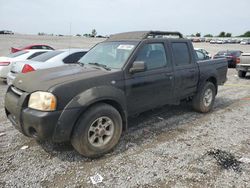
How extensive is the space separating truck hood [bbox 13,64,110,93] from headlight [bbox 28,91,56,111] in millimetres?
85

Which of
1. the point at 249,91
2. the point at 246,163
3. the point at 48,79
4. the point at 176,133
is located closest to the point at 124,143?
the point at 176,133

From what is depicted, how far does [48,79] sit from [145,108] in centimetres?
179

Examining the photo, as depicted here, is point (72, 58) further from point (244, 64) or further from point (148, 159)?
point (244, 64)

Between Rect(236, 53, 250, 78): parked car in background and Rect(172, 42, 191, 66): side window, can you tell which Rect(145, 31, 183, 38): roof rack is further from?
Rect(236, 53, 250, 78): parked car in background

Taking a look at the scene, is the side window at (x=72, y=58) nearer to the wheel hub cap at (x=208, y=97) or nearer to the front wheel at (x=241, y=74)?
the wheel hub cap at (x=208, y=97)

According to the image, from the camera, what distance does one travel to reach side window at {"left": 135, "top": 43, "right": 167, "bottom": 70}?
4.01 m

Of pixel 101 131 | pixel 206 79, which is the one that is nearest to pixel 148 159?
pixel 101 131

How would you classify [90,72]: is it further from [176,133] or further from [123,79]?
[176,133]

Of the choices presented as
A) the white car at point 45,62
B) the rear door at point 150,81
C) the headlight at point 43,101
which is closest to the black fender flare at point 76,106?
the headlight at point 43,101

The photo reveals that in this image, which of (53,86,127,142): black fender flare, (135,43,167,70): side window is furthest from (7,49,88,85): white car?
(53,86,127,142): black fender flare

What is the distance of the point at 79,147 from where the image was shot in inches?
126

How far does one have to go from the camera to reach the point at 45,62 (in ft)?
22.1

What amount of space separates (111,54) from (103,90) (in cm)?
104

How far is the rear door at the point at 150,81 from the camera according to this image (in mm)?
3811
